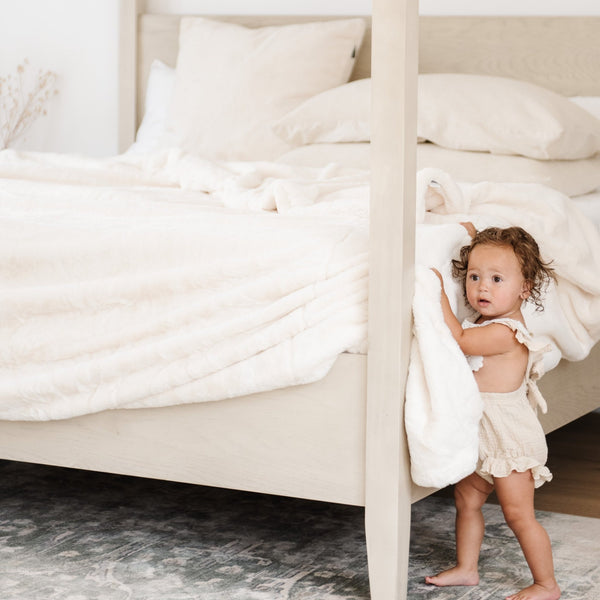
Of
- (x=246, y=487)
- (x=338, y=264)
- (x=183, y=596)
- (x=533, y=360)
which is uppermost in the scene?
(x=338, y=264)

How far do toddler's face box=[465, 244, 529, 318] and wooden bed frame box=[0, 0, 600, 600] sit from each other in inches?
7.1

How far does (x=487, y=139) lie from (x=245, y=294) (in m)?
0.96

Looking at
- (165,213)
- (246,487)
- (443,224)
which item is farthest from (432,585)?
(165,213)

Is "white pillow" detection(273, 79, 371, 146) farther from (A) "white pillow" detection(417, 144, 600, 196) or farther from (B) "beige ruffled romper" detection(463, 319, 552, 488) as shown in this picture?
(B) "beige ruffled romper" detection(463, 319, 552, 488)

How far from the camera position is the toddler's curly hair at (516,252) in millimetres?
1667

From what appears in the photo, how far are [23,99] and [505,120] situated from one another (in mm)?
1929

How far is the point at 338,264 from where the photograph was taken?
60.4 inches

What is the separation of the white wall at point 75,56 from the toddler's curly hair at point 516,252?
2.04 metres

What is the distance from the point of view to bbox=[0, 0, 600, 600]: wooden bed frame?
57.3 inches

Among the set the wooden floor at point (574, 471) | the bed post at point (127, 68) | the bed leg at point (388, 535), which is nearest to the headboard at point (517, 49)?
the bed post at point (127, 68)

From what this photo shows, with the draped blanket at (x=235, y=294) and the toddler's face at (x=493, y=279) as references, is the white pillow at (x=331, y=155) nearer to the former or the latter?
the draped blanket at (x=235, y=294)

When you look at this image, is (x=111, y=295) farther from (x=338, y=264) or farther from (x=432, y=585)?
(x=432, y=585)

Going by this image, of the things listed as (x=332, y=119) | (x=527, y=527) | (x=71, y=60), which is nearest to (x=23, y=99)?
(x=71, y=60)

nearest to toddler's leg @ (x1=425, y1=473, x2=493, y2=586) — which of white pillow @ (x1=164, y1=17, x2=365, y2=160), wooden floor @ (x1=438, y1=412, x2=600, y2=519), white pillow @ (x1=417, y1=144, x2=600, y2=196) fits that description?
wooden floor @ (x1=438, y1=412, x2=600, y2=519)
